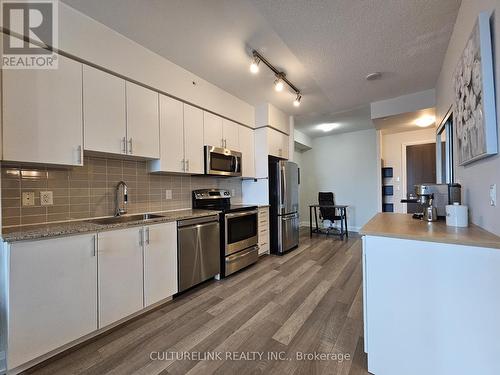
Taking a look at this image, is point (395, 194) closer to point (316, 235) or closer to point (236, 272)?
point (316, 235)

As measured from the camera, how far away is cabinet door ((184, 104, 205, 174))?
275cm

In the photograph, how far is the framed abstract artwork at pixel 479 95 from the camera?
1.18 meters

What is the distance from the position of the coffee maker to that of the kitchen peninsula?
1.39 ft

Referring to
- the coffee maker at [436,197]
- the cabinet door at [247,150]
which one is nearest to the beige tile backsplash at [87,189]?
the cabinet door at [247,150]

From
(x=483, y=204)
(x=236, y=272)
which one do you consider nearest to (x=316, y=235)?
(x=236, y=272)

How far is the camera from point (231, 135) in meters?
3.42

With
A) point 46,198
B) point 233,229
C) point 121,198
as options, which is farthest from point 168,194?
point 46,198

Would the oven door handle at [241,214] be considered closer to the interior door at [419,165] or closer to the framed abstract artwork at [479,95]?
the framed abstract artwork at [479,95]

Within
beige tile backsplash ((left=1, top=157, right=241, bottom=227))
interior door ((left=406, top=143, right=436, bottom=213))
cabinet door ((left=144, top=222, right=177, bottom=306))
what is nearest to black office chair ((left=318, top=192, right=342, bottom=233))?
interior door ((left=406, top=143, right=436, bottom=213))

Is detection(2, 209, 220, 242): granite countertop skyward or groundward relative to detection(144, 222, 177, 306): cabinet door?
skyward

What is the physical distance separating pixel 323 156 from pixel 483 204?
5131mm

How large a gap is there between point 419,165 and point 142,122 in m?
5.50

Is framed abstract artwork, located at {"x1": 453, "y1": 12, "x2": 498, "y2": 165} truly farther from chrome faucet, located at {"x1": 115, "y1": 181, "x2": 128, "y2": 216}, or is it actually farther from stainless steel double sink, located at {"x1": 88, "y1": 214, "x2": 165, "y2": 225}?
chrome faucet, located at {"x1": 115, "y1": 181, "x2": 128, "y2": 216}

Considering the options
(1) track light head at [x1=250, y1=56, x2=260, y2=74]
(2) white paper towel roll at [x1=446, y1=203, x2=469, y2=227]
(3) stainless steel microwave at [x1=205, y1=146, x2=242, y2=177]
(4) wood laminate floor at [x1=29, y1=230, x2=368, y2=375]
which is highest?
(1) track light head at [x1=250, y1=56, x2=260, y2=74]
